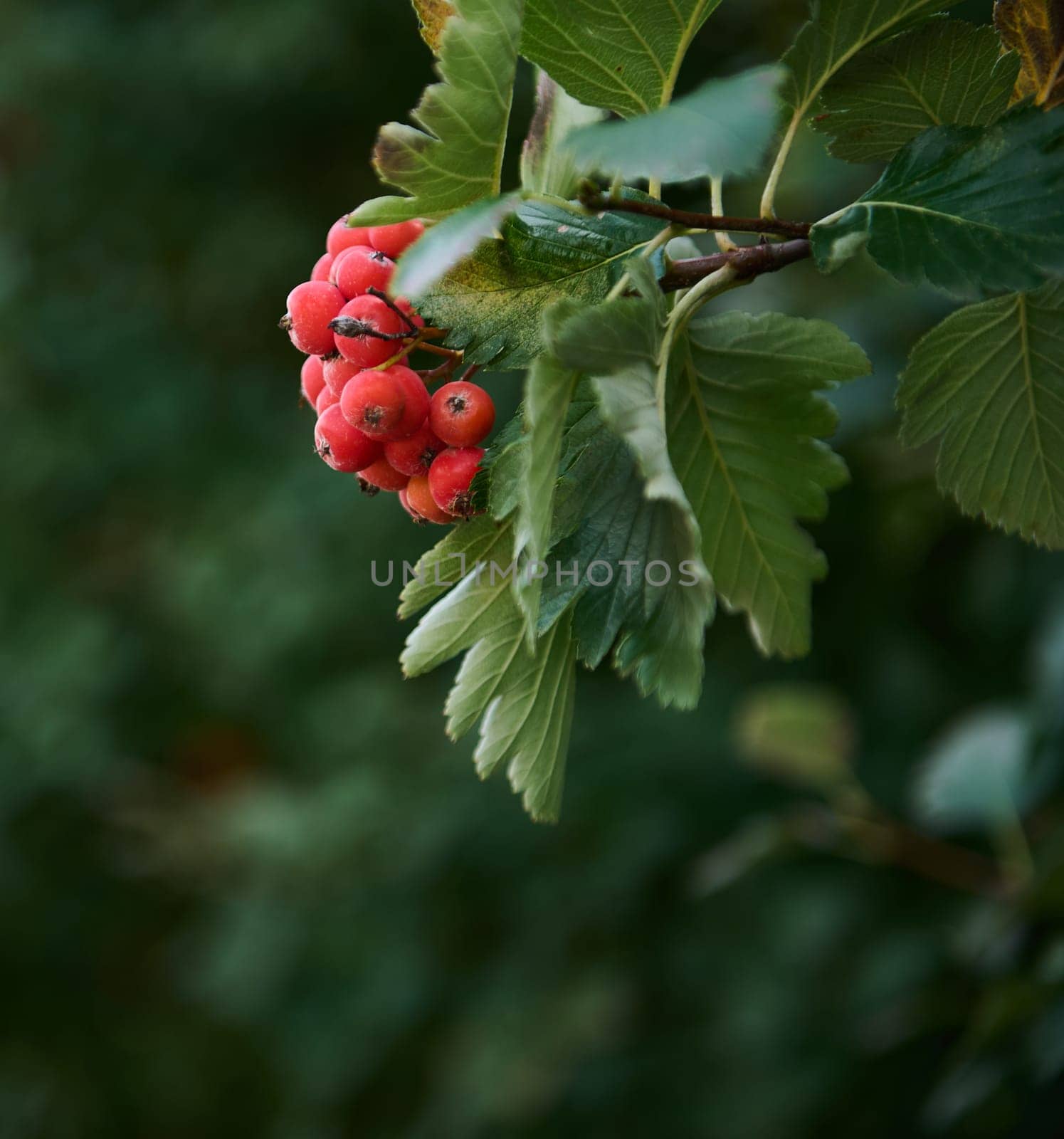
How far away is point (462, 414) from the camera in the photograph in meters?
0.40

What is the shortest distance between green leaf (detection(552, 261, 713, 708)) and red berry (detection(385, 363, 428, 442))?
7 centimetres

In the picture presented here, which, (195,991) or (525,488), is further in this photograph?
(195,991)

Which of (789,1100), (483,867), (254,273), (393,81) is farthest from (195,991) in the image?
(393,81)

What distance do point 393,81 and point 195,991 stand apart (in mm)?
1787

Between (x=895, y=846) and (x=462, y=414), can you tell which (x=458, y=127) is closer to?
(x=462, y=414)

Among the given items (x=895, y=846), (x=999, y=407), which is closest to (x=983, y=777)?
(x=895, y=846)

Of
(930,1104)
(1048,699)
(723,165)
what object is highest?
(723,165)

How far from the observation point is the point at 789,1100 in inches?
58.7

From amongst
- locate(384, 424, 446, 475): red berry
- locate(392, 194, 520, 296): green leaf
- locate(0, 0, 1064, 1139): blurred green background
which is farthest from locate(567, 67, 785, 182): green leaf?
locate(0, 0, 1064, 1139): blurred green background

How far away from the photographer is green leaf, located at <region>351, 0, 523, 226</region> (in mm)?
336

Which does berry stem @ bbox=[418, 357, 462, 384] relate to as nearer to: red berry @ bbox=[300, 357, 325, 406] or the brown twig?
red berry @ bbox=[300, 357, 325, 406]

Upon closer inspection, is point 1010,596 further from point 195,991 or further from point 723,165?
point 195,991

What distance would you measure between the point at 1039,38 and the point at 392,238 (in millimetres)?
234

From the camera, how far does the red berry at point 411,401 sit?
39 cm
